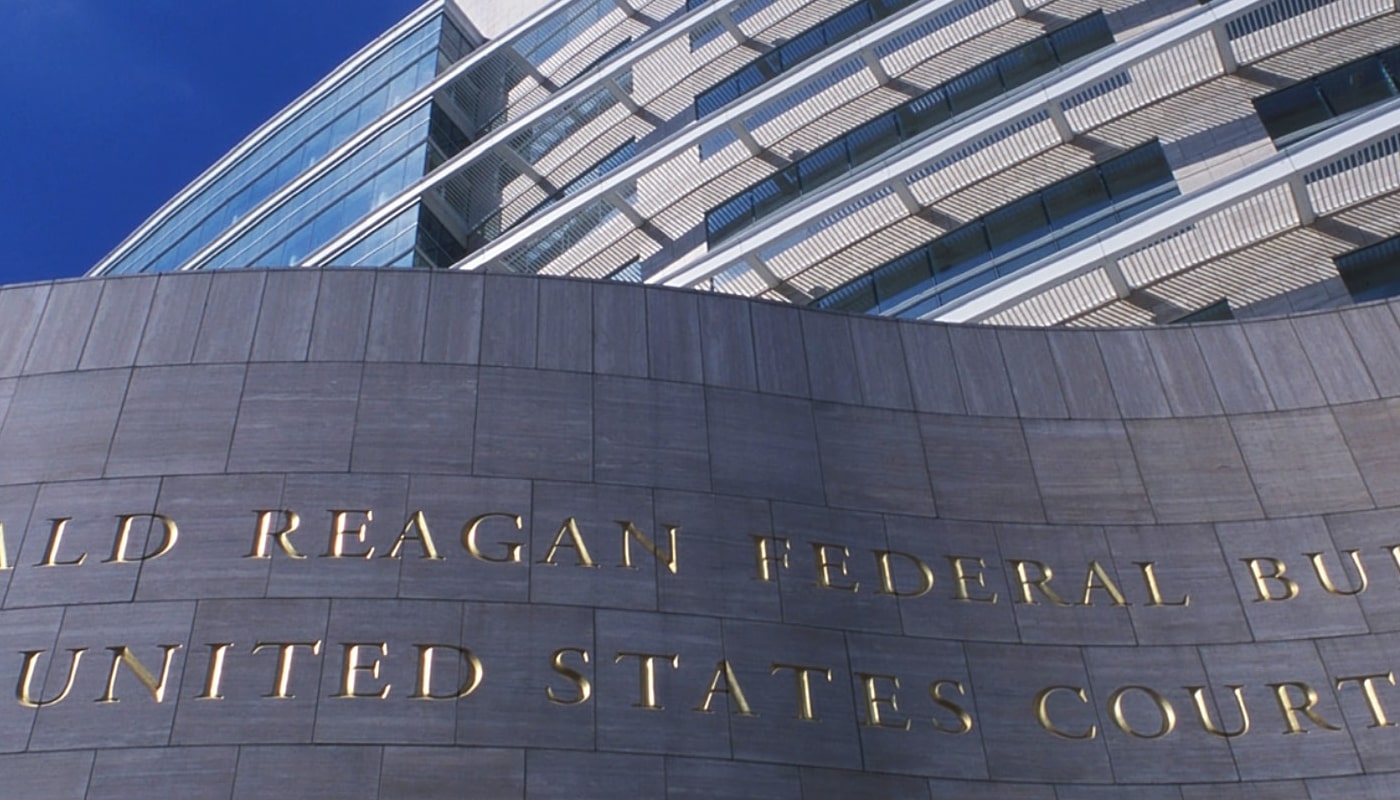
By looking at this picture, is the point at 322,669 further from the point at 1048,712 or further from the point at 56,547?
the point at 1048,712

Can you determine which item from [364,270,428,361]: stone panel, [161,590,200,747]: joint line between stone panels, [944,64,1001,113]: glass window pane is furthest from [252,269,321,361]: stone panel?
[944,64,1001,113]: glass window pane

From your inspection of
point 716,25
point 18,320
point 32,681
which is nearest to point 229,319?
point 18,320

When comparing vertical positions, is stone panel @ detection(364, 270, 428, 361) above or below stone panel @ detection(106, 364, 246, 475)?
above

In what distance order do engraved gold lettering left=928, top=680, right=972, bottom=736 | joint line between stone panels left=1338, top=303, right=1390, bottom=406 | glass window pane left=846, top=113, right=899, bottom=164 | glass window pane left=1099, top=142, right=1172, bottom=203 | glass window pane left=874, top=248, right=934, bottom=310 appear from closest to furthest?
engraved gold lettering left=928, top=680, right=972, bottom=736 < joint line between stone panels left=1338, top=303, right=1390, bottom=406 < glass window pane left=1099, top=142, right=1172, bottom=203 < glass window pane left=874, top=248, right=934, bottom=310 < glass window pane left=846, top=113, right=899, bottom=164

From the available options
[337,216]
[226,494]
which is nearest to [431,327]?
[226,494]

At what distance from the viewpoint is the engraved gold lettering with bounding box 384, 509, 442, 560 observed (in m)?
12.5

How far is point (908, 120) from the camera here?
29.8 metres

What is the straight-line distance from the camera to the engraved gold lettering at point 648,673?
11.9m

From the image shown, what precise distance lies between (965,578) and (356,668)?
219 inches

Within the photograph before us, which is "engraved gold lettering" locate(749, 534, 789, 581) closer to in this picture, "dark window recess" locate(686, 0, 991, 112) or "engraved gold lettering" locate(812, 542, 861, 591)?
"engraved gold lettering" locate(812, 542, 861, 591)

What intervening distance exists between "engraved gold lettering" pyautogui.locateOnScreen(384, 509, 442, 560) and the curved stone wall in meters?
0.04

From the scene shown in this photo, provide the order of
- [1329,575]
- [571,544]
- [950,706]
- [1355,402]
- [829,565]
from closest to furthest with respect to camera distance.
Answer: [950,706]
[571,544]
[829,565]
[1329,575]
[1355,402]

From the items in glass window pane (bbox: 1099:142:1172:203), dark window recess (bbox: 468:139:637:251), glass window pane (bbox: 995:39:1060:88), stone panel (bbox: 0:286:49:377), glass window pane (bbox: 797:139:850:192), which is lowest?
stone panel (bbox: 0:286:49:377)

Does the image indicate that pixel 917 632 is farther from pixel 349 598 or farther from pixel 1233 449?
pixel 349 598
